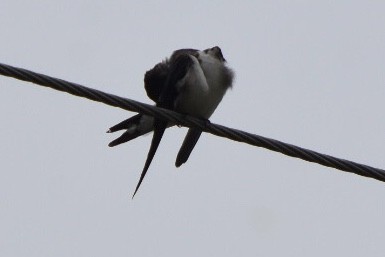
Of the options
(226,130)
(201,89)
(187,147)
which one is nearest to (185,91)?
(201,89)

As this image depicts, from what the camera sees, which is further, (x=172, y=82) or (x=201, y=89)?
(x=172, y=82)

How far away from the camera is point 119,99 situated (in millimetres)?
4109

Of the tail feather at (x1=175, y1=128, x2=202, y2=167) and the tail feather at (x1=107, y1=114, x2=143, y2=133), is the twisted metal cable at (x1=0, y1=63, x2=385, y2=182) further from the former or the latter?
the tail feather at (x1=107, y1=114, x2=143, y2=133)

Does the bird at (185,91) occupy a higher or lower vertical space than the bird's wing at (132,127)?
higher

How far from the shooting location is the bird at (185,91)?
19.3ft

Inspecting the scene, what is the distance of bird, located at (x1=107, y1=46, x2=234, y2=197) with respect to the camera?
231 inches

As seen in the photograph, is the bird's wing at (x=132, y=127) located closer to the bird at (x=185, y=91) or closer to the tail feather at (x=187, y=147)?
the bird at (x=185, y=91)

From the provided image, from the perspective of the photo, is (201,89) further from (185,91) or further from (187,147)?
(187,147)

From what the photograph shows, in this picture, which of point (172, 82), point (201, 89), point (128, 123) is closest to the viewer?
point (201, 89)

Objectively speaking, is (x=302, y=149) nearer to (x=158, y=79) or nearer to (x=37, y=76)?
(x=37, y=76)

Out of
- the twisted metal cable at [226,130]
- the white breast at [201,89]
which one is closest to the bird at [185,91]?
the white breast at [201,89]

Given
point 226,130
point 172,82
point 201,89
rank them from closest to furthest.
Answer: point 226,130 → point 201,89 → point 172,82

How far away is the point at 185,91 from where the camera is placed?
19.3ft

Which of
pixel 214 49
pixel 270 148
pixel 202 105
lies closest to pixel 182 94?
pixel 202 105
